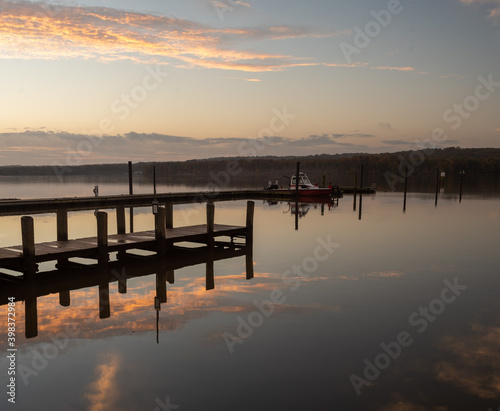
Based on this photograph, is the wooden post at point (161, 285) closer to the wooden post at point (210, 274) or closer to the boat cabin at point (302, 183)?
the wooden post at point (210, 274)

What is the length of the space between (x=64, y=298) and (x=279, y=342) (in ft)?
27.7

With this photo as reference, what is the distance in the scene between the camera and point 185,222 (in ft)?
141

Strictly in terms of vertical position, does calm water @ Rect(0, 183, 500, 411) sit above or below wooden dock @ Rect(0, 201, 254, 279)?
below

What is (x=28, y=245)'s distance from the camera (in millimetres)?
17047

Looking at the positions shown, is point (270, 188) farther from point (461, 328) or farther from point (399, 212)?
point (461, 328)

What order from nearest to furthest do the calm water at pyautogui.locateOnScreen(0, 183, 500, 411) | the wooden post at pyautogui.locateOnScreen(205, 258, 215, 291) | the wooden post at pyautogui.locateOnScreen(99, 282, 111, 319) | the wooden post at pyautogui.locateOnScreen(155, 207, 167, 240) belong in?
1. the calm water at pyautogui.locateOnScreen(0, 183, 500, 411)
2. the wooden post at pyautogui.locateOnScreen(99, 282, 111, 319)
3. the wooden post at pyautogui.locateOnScreen(205, 258, 215, 291)
4. the wooden post at pyautogui.locateOnScreen(155, 207, 167, 240)

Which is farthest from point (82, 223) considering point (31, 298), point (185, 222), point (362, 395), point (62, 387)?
point (362, 395)

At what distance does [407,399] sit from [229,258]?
15243 millimetres

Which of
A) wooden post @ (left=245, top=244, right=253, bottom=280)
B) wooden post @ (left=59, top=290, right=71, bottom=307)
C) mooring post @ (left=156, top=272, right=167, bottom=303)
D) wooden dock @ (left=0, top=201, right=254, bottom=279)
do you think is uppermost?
wooden dock @ (left=0, top=201, right=254, bottom=279)

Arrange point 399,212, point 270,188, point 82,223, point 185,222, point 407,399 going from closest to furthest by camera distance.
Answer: point 407,399
point 82,223
point 185,222
point 399,212
point 270,188

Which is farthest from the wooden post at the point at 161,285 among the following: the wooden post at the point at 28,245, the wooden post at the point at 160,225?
the wooden post at the point at 28,245

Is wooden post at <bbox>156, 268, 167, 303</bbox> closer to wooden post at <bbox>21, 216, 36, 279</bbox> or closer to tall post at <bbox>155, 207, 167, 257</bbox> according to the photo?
tall post at <bbox>155, 207, 167, 257</bbox>

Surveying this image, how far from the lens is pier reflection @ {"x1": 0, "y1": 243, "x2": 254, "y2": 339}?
630 inches

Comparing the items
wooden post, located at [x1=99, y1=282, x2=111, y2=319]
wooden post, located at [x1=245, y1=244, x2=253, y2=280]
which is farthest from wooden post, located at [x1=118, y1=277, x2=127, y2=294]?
wooden post, located at [x1=245, y1=244, x2=253, y2=280]
